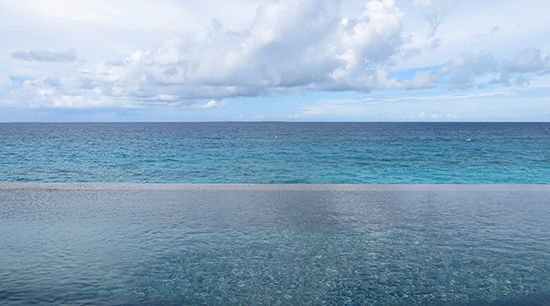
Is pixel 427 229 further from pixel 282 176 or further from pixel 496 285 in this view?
pixel 282 176

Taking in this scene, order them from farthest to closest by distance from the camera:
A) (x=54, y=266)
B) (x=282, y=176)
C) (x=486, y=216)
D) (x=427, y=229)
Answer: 1. (x=282, y=176)
2. (x=486, y=216)
3. (x=427, y=229)
4. (x=54, y=266)

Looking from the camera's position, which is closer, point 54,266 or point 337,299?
point 337,299

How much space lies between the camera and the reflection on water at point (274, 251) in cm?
650

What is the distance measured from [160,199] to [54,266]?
659cm

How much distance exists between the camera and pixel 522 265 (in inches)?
301

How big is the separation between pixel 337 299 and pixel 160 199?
956 centimetres

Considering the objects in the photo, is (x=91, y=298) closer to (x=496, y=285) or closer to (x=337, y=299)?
(x=337, y=299)

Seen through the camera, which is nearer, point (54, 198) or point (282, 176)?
point (54, 198)

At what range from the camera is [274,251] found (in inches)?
333

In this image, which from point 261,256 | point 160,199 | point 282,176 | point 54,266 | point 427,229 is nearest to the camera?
point 54,266

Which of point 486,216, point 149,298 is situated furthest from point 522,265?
point 149,298

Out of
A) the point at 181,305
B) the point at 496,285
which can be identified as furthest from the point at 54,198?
the point at 496,285

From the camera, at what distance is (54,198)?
14148 millimetres

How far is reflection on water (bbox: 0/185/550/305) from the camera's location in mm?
6496
